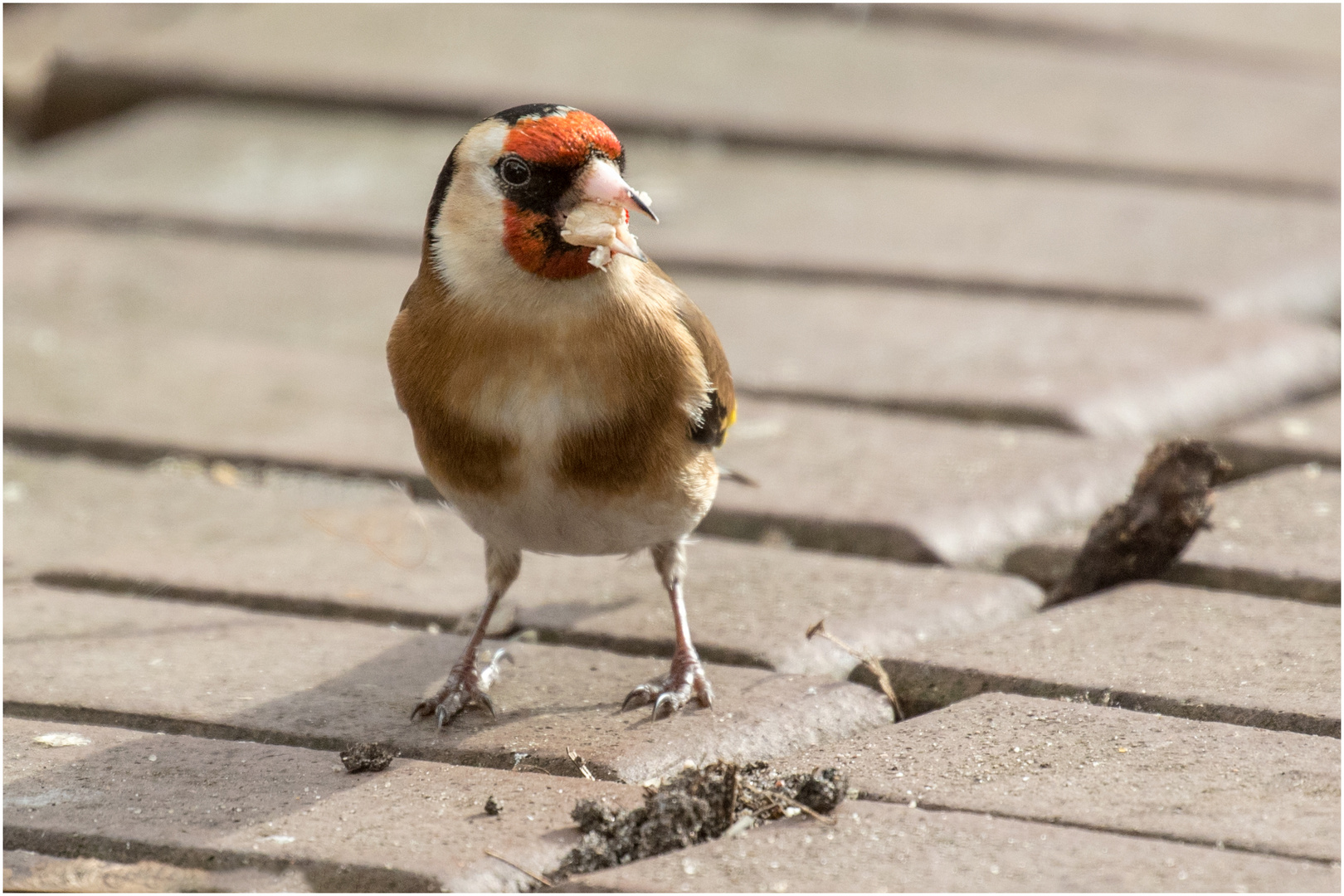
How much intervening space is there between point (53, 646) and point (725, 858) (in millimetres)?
1278

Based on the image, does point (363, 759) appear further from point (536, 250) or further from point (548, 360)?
point (536, 250)

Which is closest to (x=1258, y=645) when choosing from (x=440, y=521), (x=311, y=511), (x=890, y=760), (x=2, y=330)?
(x=890, y=760)

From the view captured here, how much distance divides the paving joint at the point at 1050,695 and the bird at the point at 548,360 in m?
0.31

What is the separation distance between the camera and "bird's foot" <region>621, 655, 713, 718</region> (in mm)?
2531

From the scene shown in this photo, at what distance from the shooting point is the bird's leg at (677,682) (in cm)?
254

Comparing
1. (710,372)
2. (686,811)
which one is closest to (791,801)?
(686,811)

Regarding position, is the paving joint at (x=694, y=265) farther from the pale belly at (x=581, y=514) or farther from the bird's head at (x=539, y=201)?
the bird's head at (x=539, y=201)

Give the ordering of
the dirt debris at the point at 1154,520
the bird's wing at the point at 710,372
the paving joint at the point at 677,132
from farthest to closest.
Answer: the paving joint at the point at 677,132 < the dirt debris at the point at 1154,520 < the bird's wing at the point at 710,372

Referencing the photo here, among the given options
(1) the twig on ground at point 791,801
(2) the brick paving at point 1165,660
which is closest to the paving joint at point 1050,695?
(2) the brick paving at point 1165,660

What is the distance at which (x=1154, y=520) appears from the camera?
2830 mm

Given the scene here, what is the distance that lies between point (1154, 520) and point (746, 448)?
967mm

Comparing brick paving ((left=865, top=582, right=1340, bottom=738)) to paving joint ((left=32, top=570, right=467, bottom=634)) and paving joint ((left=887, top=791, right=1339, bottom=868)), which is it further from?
paving joint ((left=32, top=570, right=467, bottom=634))

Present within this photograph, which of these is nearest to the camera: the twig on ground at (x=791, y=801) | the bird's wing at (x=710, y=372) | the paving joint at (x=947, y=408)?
the twig on ground at (x=791, y=801)

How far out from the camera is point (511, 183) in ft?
8.14
